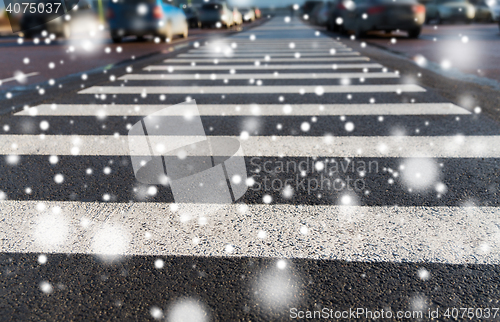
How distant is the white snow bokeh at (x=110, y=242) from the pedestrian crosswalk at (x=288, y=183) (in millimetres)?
22

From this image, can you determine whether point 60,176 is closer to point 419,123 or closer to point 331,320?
point 331,320

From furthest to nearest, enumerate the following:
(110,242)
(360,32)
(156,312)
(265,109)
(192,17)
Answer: (192,17), (360,32), (265,109), (110,242), (156,312)

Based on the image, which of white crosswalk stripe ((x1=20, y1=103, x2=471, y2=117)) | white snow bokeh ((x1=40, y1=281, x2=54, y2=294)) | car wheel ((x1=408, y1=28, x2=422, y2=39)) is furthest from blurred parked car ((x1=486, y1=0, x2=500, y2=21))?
white snow bokeh ((x1=40, y1=281, x2=54, y2=294))

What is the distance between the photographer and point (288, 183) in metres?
3.26

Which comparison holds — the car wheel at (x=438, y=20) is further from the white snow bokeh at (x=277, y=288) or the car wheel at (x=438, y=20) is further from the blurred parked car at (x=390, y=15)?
the white snow bokeh at (x=277, y=288)

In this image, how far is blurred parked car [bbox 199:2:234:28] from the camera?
27312 millimetres

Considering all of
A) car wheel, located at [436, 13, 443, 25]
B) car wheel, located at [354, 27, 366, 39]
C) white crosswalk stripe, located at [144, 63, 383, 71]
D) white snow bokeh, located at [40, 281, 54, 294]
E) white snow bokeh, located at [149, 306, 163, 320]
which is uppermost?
white snow bokeh, located at [40, 281, 54, 294]

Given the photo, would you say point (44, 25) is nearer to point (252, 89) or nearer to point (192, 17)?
point (192, 17)

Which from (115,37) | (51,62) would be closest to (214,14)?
(115,37)

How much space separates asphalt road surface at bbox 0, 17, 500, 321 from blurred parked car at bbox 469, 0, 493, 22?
79.2 feet

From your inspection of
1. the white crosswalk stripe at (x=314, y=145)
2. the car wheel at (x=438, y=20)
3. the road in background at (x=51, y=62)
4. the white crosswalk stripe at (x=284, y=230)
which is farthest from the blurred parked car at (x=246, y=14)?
the white crosswalk stripe at (x=284, y=230)

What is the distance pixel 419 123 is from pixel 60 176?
3499mm

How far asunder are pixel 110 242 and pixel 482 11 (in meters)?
28.8

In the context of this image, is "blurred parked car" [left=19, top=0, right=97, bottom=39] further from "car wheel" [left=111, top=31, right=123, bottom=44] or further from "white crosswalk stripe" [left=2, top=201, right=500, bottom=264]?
"white crosswalk stripe" [left=2, top=201, right=500, bottom=264]
